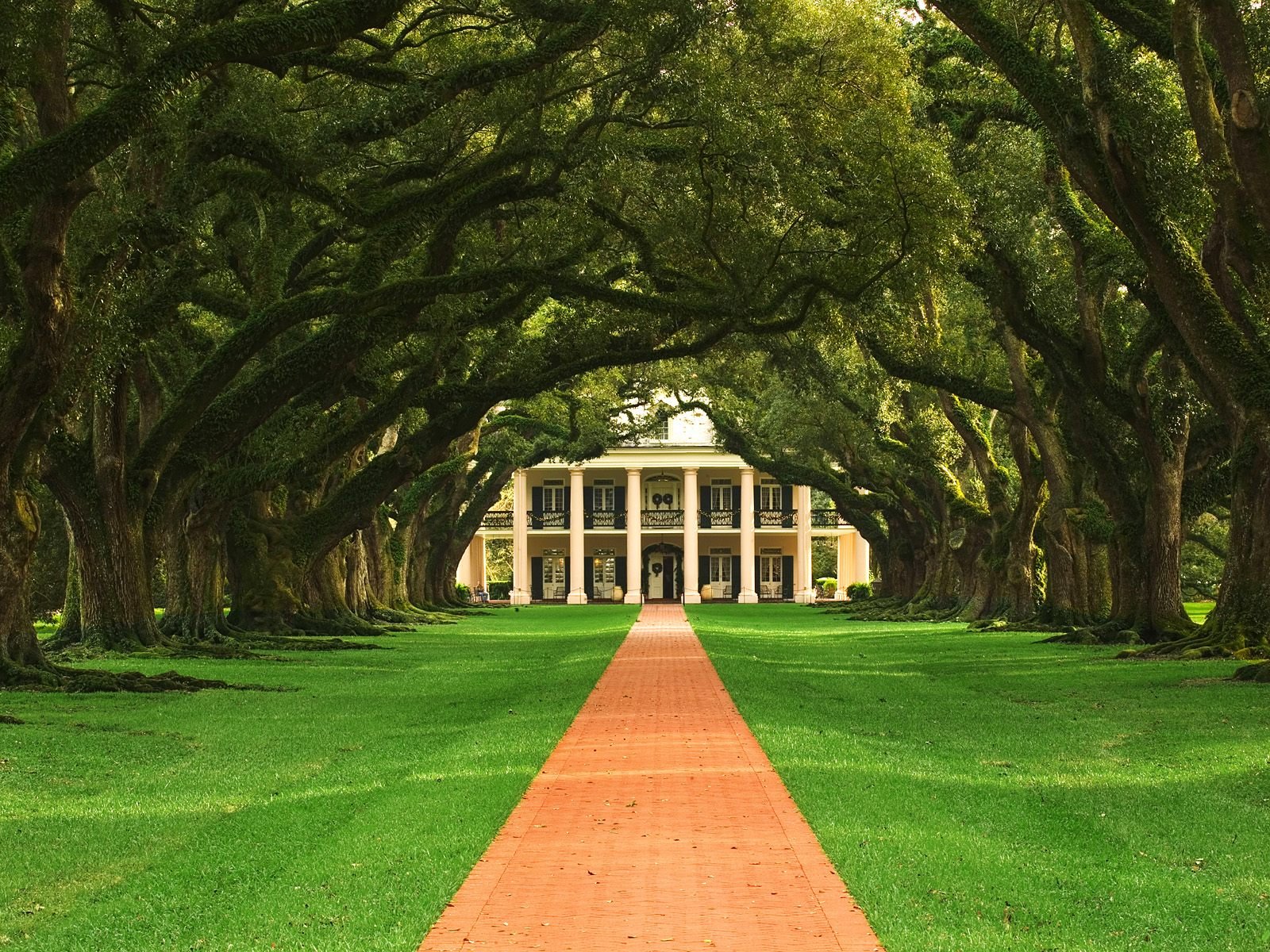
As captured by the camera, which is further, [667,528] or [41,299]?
[667,528]

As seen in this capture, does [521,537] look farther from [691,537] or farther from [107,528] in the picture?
[107,528]

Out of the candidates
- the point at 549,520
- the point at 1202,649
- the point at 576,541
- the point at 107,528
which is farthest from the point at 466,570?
the point at 1202,649

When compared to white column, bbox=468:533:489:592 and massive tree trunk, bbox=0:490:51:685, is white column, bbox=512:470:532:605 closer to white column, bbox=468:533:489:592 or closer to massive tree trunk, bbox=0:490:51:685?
white column, bbox=468:533:489:592

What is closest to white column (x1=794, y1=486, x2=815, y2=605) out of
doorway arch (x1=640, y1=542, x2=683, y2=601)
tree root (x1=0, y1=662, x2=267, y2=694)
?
doorway arch (x1=640, y1=542, x2=683, y2=601)

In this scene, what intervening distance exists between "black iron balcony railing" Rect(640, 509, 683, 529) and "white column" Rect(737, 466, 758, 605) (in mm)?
3329

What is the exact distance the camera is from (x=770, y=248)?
21.4m

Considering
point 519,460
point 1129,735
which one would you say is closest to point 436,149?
point 1129,735

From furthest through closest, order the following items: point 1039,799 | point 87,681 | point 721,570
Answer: point 721,570 < point 87,681 < point 1039,799

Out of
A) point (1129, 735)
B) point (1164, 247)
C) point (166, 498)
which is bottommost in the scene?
point (1129, 735)

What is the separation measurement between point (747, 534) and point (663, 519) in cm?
453

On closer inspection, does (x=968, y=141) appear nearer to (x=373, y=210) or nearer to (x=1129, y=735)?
(x=373, y=210)

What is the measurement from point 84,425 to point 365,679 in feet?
25.7

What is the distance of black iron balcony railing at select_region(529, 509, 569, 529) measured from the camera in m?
76.7

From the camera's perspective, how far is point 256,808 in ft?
31.8
